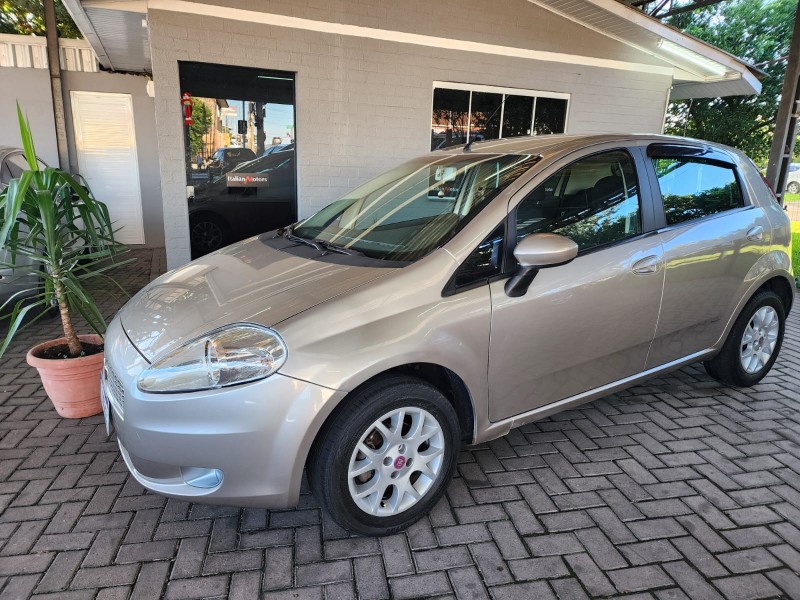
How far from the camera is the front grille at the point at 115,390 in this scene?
219cm

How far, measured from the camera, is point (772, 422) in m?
3.42

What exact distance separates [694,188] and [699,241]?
0.35 m

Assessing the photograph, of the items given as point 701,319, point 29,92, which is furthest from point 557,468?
point 29,92

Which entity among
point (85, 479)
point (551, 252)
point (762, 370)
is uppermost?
point (551, 252)

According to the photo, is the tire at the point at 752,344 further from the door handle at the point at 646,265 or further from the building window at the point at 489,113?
the building window at the point at 489,113

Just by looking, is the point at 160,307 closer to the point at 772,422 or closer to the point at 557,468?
the point at 557,468

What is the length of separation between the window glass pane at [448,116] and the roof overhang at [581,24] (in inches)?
21.6

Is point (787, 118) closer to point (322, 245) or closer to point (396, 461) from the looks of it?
point (322, 245)

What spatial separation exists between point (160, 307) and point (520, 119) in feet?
19.7

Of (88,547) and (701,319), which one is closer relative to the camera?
(88,547)

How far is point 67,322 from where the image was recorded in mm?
3176

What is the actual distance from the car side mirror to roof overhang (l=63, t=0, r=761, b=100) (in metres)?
4.61

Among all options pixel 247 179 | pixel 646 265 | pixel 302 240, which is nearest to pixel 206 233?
pixel 247 179

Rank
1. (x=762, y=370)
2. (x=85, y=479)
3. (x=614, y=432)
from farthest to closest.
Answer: (x=762, y=370)
(x=614, y=432)
(x=85, y=479)
